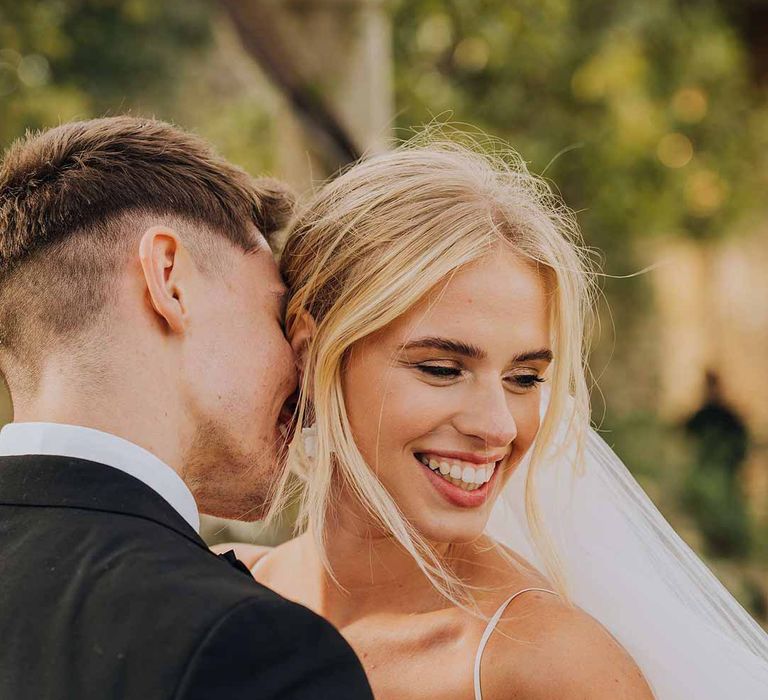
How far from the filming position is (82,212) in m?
1.82

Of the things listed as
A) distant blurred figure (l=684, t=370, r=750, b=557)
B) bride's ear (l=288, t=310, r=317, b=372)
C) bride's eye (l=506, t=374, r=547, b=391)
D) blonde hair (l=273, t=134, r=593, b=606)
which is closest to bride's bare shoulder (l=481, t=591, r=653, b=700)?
blonde hair (l=273, t=134, r=593, b=606)

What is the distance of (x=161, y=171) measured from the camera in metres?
1.92

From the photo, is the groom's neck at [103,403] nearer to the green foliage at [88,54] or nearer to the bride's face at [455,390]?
the bride's face at [455,390]

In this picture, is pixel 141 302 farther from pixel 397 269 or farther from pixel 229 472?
pixel 397 269

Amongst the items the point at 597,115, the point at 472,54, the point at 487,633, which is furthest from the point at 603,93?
the point at 487,633

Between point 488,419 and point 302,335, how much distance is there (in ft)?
1.48

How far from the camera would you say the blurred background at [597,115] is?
178 inches

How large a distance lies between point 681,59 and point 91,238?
8.76 m

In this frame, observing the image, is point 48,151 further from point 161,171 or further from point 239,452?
point 239,452

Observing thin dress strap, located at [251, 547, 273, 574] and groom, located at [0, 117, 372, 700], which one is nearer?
groom, located at [0, 117, 372, 700]

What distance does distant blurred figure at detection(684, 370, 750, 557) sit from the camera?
31.8 ft

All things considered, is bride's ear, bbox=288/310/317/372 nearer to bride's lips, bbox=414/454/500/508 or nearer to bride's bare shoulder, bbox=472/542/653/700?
bride's lips, bbox=414/454/500/508

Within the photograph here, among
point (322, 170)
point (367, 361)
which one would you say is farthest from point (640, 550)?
point (322, 170)

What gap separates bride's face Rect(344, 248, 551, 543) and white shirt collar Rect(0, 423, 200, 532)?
58cm
